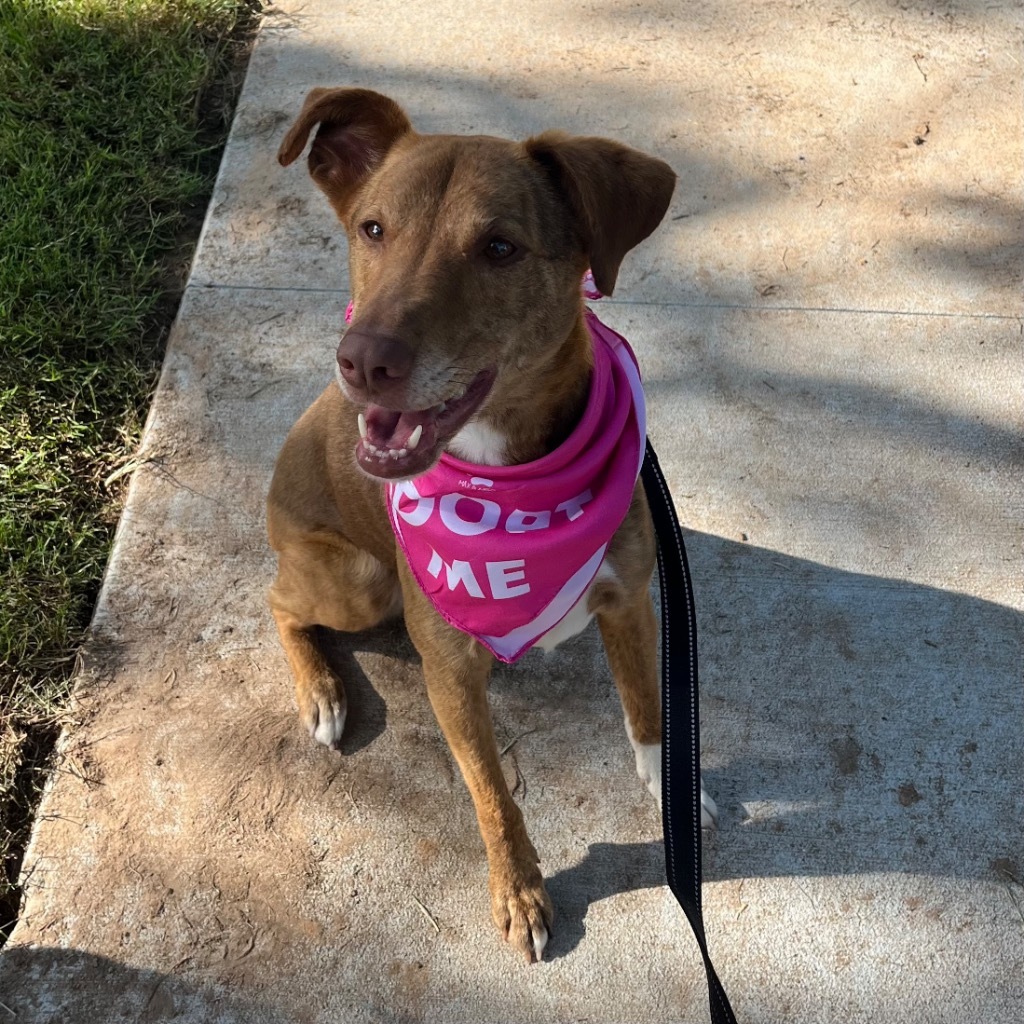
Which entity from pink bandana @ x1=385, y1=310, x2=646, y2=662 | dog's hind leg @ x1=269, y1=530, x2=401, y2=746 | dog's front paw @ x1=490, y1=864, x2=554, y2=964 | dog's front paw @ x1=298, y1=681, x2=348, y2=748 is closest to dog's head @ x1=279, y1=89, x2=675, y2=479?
Answer: pink bandana @ x1=385, y1=310, x2=646, y2=662

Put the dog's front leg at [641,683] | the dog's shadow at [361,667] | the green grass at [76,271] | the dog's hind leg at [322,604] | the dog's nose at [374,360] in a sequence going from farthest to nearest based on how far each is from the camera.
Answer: the green grass at [76,271], the dog's shadow at [361,667], the dog's hind leg at [322,604], the dog's front leg at [641,683], the dog's nose at [374,360]

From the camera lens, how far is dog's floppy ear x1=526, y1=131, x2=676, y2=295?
7.84 ft

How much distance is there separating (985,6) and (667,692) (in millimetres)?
4540

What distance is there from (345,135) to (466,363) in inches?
33.5

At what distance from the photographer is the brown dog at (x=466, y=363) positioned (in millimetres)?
2303

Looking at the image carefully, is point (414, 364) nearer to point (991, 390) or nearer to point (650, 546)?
point (650, 546)

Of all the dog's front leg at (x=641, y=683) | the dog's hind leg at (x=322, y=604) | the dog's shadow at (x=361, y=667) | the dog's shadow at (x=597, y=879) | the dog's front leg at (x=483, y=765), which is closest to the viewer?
the dog's front leg at (x=483, y=765)

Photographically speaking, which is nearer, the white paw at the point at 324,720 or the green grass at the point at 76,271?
the white paw at the point at 324,720

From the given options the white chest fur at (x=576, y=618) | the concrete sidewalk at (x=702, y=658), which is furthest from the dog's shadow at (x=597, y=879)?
the white chest fur at (x=576, y=618)

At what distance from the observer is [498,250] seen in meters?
2.41

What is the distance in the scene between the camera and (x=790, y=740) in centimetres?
321

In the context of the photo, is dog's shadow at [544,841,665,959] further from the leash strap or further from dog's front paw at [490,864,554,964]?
the leash strap

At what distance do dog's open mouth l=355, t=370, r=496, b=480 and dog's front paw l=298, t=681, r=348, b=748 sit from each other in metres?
1.17

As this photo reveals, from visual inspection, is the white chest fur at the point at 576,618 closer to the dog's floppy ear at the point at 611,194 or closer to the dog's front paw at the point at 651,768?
the dog's front paw at the point at 651,768
